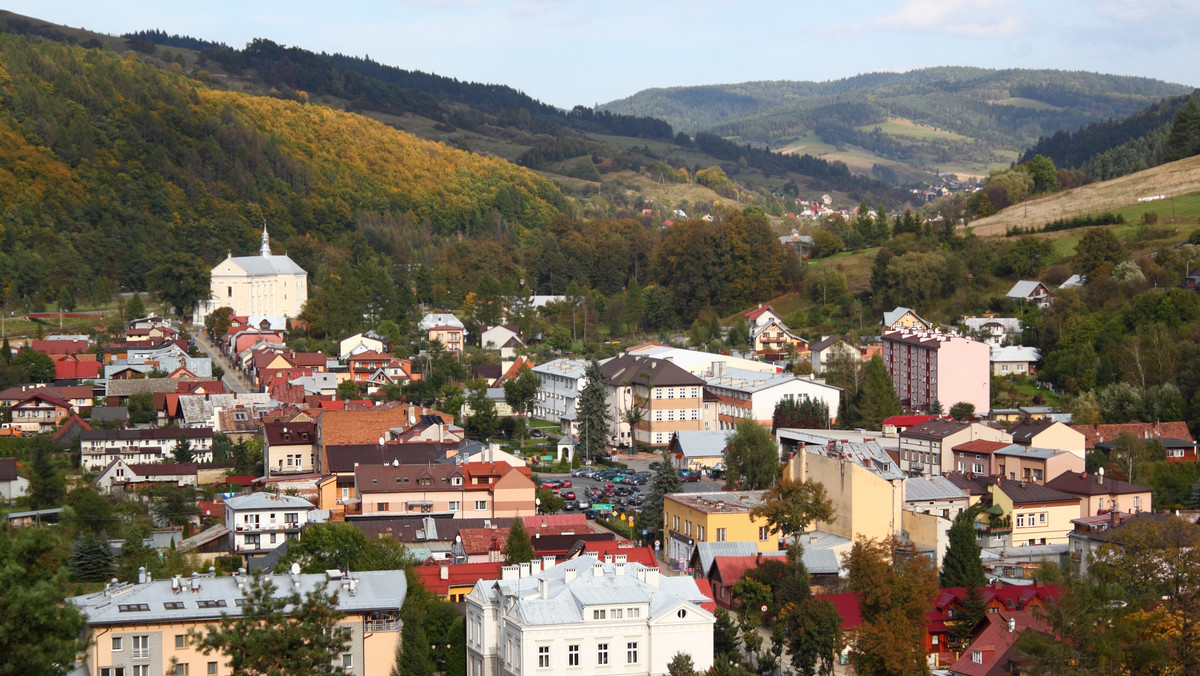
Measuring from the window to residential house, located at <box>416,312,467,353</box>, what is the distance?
43026 millimetres

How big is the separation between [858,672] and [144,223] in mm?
69602

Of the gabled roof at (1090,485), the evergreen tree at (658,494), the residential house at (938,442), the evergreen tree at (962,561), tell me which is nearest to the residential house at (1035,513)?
the gabled roof at (1090,485)

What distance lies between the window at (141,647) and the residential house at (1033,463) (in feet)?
76.2

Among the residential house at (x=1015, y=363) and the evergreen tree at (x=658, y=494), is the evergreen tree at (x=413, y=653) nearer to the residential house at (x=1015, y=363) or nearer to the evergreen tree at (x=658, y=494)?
the evergreen tree at (x=658, y=494)

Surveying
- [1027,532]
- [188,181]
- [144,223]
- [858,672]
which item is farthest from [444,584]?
[188,181]

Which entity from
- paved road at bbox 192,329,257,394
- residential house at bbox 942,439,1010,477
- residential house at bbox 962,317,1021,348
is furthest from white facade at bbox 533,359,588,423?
residential house at bbox 962,317,1021,348

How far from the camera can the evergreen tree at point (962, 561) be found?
28.7 meters

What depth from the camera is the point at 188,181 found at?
312ft

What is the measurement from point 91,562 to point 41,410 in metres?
18.5

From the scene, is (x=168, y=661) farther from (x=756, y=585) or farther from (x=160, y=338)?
(x=160, y=338)

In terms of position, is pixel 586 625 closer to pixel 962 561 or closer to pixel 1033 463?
pixel 962 561

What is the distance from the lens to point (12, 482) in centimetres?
3844

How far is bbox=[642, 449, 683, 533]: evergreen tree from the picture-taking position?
35469 mm

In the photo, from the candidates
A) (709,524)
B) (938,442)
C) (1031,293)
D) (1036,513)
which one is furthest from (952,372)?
(709,524)
